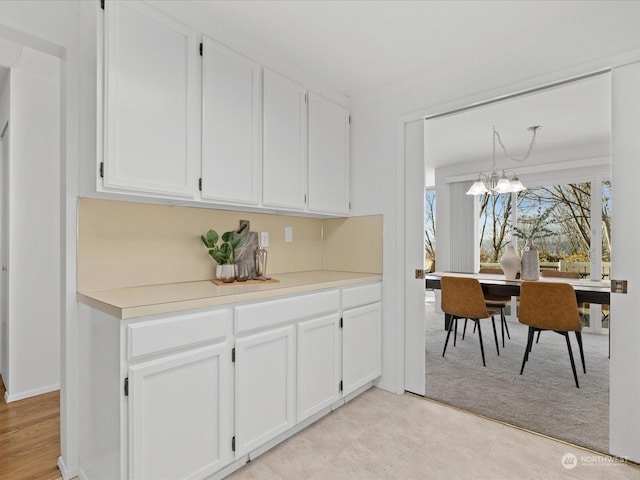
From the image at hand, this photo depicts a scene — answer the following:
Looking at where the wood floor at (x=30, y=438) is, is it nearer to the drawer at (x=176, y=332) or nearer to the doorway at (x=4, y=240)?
the doorway at (x=4, y=240)

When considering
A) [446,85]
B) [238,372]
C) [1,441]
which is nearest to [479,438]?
[238,372]

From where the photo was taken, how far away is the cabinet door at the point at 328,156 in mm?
2600

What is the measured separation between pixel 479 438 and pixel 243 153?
85.8 inches

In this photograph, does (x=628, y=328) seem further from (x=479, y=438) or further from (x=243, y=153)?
(x=243, y=153)

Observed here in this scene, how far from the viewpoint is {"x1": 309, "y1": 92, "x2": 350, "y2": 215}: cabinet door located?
260cm

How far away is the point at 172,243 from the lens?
6.95 ft

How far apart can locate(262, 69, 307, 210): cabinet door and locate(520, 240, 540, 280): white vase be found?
2.36 meters

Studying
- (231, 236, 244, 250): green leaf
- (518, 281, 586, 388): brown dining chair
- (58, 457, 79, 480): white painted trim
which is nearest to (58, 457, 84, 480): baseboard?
(58, 457, 79, 480): white painted trim

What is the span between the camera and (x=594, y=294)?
9.08 feet

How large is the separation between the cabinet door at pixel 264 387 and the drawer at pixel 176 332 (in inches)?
6.2

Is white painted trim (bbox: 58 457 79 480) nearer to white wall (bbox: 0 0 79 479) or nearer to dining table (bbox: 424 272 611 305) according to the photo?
white wall (bbox: 0 0 79 479)

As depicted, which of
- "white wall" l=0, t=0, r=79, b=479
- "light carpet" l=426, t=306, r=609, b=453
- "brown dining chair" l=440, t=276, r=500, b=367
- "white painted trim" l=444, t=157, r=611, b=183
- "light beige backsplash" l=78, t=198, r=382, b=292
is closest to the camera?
"white wall" l=0, t=0, r=79, b=479

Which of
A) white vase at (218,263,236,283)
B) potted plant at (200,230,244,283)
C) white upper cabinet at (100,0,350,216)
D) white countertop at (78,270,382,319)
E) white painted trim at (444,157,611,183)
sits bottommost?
white countertop at (78,270,382,319)

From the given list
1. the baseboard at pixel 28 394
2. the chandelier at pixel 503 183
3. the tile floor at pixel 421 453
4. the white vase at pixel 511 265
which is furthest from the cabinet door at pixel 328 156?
the baseboard at pixel 28 394
